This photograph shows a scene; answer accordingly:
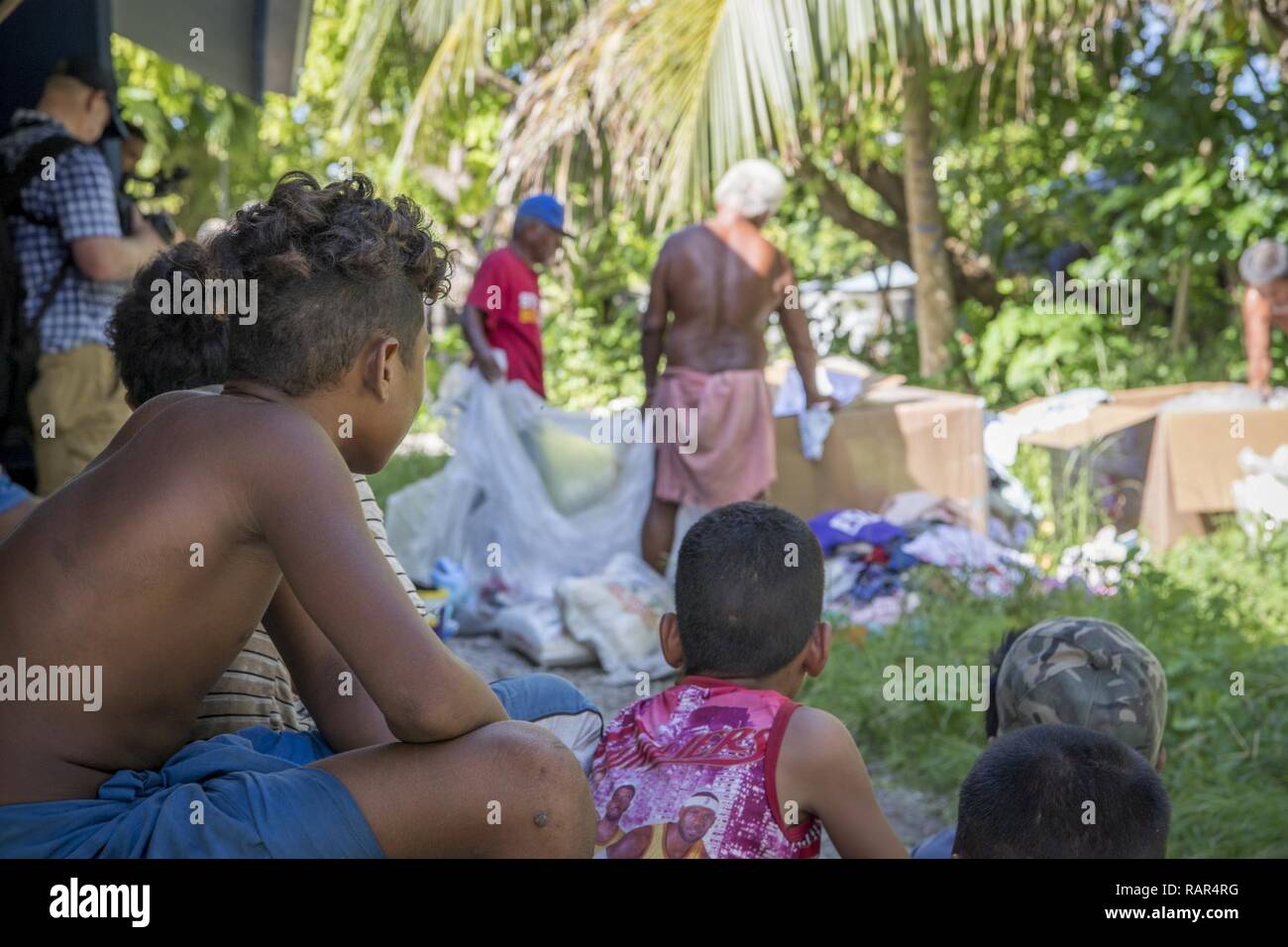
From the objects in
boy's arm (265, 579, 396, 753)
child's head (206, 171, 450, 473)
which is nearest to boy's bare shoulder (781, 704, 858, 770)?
boy's arm (265, 579, 396, 753)

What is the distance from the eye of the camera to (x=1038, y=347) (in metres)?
10.0

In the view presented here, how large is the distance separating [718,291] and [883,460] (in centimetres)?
115

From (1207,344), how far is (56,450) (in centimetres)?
824

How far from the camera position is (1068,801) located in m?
1.64

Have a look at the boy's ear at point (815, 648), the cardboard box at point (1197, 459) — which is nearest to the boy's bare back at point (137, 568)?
the boy's ear at point (815, 648)

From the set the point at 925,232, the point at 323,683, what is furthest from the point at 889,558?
the point at 925,232

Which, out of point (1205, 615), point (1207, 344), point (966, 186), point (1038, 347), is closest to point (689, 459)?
point (1205, 615)

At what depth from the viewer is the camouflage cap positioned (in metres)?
2.06

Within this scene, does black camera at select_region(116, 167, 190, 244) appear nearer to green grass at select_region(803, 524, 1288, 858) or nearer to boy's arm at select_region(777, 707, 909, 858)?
green grass at select_region(803, 524, 1288, 858)

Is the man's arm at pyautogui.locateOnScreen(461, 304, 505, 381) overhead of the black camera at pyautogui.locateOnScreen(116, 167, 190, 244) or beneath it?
beneath

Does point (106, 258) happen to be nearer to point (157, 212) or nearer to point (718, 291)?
point (157, 212)

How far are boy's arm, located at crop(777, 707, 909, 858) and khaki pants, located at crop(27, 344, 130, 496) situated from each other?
2832 millimetres

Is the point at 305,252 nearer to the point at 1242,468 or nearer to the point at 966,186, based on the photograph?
the point at 1242,468

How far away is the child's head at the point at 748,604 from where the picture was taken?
2018 mm
